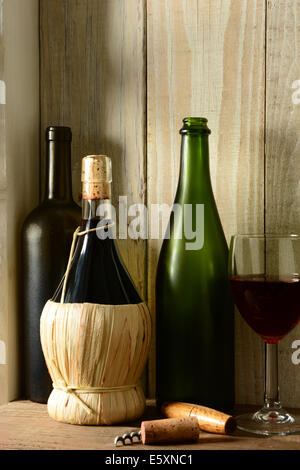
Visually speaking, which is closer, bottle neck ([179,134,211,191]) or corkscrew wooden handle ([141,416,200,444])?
corkscrew wooden handle ([141,416,200,444])

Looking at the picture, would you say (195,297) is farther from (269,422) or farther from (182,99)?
(182,99)

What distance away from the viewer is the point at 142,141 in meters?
1.10

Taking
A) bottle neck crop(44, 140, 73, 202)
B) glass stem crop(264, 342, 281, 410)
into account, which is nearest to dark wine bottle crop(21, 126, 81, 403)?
bottle neck crop(44, 140, 73, 202)

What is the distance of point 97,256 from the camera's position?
950mm

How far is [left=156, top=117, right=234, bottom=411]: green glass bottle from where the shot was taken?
3.16 feet

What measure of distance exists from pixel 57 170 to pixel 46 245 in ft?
0.42

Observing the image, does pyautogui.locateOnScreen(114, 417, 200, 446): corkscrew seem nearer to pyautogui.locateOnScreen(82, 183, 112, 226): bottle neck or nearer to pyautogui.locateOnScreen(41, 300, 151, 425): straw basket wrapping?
pyautogui.locateOnScreen(41, 300, 151, 425): straw basket wrapping

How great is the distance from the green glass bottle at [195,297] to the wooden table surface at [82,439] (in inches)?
4.0

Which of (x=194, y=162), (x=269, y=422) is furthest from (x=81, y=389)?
(x=194, y=162)

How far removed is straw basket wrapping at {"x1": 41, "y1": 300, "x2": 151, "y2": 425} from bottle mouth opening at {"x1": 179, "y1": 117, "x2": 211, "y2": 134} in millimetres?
282

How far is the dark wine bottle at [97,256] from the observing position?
0.93 m

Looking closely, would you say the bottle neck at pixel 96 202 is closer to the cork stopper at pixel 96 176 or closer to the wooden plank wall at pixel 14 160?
the cork stopper at pixel 96 176

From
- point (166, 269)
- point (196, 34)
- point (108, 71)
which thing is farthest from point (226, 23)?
point (166, 269)

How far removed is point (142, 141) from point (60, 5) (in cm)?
29
